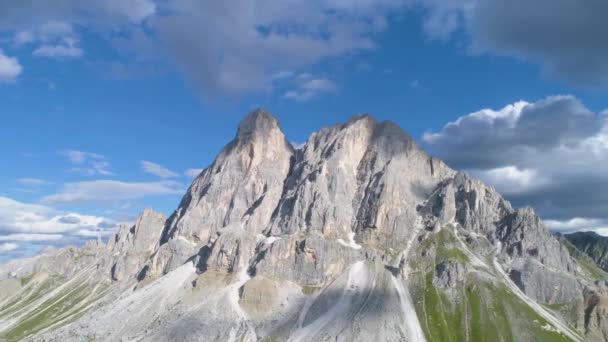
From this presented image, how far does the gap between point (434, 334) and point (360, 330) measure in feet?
98.1

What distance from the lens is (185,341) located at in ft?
655

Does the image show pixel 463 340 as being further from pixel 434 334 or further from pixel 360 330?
pixel 360 330

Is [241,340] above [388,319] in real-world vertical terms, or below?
below

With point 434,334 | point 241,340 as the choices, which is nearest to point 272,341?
point 241,340

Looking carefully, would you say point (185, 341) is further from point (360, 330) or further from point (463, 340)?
point (463, 340)

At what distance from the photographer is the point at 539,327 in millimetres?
197000

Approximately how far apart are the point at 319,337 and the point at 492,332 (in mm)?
67702

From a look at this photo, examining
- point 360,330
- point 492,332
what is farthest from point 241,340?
point 492,332

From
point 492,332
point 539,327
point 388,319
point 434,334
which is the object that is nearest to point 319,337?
point 388,319

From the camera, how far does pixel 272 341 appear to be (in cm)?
19938

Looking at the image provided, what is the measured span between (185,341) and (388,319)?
8101 centimetres

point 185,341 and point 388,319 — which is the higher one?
point 388,319

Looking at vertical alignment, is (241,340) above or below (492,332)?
below

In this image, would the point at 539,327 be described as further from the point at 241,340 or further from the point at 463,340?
the point at 241,340
